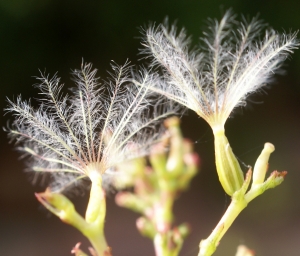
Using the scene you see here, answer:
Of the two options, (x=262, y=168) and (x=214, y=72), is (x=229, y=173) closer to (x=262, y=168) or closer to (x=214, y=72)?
(x=262, y=168)

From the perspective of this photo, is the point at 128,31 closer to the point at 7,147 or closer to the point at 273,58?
the point at 7,147

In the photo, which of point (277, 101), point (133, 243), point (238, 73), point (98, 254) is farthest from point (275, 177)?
point (277, 101)

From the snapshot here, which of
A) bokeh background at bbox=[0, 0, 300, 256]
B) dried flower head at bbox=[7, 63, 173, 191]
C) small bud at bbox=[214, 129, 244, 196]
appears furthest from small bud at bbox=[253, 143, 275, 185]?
bokeh background at bbox=[0, 0, 300, 256]

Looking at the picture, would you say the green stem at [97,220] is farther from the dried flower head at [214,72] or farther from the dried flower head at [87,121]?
the dried flower head at [214,72]

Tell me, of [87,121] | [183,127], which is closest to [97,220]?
[87,121]

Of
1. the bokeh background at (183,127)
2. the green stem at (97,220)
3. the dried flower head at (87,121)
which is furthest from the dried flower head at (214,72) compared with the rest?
the bokeh background at (183,127)

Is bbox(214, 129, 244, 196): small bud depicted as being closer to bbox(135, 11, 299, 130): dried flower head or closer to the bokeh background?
bbox(135, 11, 299, 130): dried flower head
